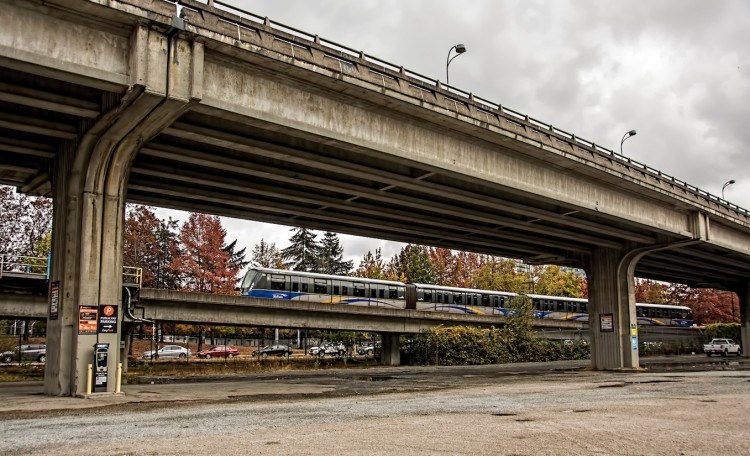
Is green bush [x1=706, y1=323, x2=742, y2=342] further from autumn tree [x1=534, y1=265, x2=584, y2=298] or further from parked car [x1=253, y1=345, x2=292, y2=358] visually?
parked car [x1=253, y1=345, x2=292, y2=358]

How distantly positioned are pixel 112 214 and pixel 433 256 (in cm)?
7388

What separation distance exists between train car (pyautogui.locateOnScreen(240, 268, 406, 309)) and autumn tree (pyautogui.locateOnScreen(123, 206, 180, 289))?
21441 mm

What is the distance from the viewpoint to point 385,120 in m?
21.9

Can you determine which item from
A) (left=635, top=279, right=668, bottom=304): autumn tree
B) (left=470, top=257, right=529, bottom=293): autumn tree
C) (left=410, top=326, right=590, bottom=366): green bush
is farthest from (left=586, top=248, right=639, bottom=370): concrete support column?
(left=635, top=279, right=668, bottom=304): autumn tree

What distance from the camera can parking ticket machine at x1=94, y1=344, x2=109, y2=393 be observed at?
18.5m

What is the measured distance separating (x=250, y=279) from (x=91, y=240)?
27325 mm

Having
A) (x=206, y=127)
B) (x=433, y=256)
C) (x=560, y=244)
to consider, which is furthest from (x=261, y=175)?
(x=433, y=256)

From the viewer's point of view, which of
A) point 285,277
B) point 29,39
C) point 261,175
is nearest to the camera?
point 29,39

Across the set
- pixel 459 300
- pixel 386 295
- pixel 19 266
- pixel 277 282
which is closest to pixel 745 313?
pixel 459 300

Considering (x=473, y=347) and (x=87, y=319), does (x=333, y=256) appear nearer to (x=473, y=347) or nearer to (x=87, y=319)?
(x=473, y=347)

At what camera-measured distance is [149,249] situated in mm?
69562

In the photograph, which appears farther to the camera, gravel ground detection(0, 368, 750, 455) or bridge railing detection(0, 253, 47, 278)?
bridge railing detection(0, 253, 47, 278)

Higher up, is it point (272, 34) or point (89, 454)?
point (272, 34)

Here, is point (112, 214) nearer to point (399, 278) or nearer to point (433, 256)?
point (399, 278)
